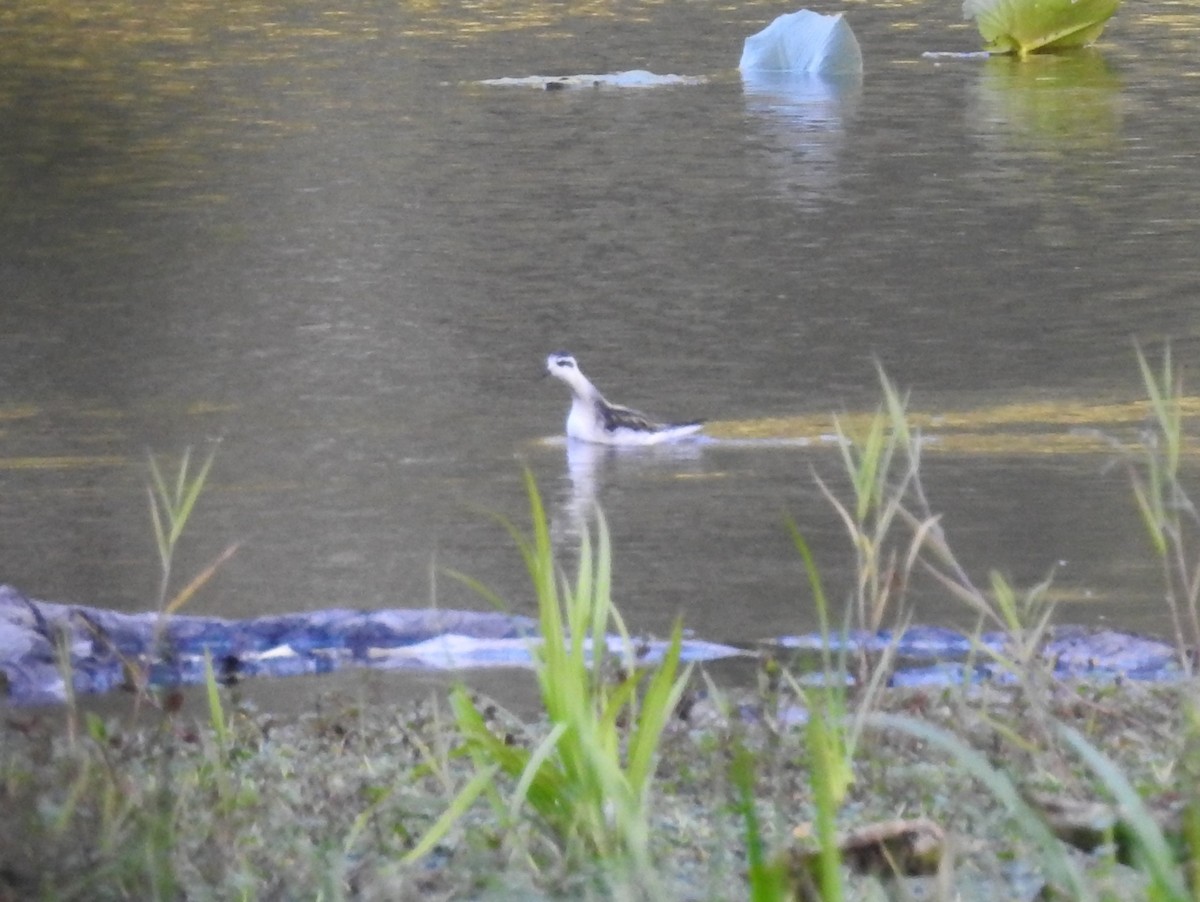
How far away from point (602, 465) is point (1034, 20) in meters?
12.0

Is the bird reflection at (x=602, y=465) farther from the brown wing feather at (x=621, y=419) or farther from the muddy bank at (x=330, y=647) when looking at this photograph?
the muddy bank at (x=330, y=647)

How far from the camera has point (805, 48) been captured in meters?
18.3

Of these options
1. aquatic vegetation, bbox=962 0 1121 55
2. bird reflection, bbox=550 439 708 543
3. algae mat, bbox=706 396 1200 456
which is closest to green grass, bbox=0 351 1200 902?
bird reflection, bbox=550 439 708 543

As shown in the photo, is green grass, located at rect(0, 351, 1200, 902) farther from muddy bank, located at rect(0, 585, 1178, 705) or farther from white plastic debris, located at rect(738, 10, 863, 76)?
white plastic debris, located at rect(738, 10, 863, 76)

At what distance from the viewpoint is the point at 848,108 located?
16.5 meters

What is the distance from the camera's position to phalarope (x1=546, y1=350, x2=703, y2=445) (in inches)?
318

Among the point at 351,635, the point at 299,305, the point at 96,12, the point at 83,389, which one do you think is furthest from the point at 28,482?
the point at 96,12

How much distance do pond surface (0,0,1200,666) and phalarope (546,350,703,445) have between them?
0.10 m

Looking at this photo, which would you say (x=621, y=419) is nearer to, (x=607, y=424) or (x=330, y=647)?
(x=607, y=424)

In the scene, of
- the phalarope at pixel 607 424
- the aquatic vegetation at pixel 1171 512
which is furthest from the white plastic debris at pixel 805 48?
the phalarope at pixel 607 424

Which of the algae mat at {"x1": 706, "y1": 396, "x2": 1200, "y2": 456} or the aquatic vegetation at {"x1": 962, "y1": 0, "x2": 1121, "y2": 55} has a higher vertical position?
the algae mat at {"x1": 706, "y1": 396, "x2": 1200, "y2": 456}

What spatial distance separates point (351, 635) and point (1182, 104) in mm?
11569

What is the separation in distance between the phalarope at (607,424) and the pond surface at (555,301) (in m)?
0.10

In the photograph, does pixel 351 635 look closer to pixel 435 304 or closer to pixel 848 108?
pixel 435 304
